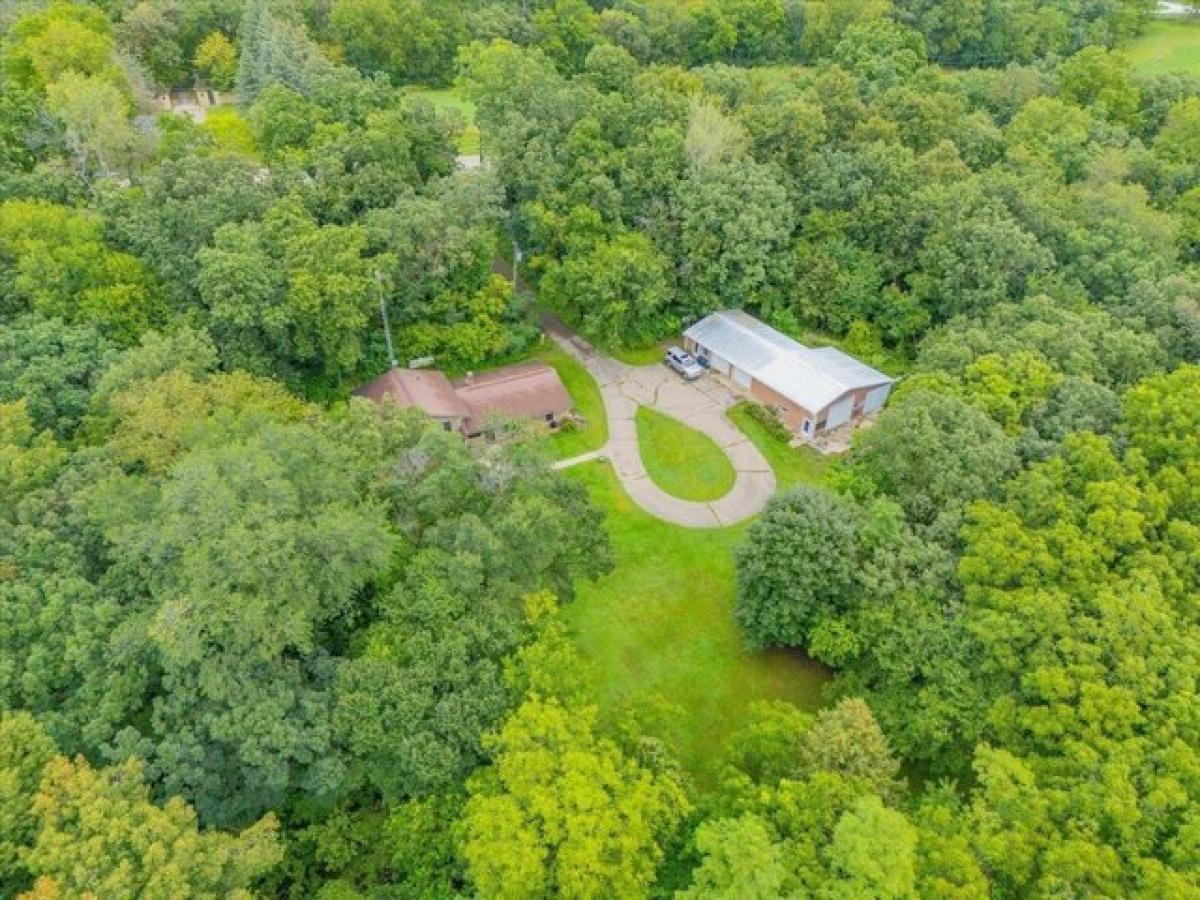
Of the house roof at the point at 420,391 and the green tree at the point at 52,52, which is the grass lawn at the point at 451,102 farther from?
the house roof at the point at 420,391

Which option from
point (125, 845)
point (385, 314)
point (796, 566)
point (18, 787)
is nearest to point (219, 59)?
point (385, 314)

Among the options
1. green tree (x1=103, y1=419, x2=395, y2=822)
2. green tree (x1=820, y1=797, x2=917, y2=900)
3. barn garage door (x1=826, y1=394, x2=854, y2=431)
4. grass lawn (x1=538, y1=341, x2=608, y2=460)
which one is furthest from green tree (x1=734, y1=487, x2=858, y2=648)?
green tree (x1=103, y1=419, x2=395, y2=822)

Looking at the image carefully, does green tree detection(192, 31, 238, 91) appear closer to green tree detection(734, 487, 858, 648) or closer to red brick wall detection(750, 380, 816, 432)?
red brick wall detection(750, 380, 816, 432)

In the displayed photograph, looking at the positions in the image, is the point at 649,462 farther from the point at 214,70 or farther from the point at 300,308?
the point at 214,70

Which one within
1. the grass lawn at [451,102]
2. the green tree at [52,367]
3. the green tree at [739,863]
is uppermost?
the green tree at [52,367]

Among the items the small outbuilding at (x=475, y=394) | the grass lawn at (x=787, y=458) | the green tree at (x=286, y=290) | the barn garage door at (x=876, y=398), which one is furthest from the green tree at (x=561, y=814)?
the barn garage door at (x=876, y=398)

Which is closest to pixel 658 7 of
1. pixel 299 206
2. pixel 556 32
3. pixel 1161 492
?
pixel 556 32
